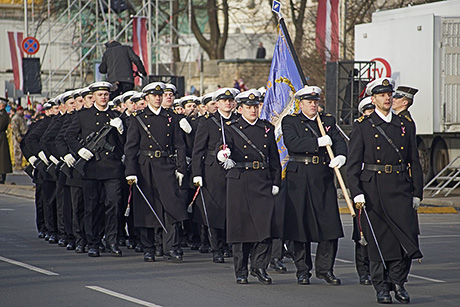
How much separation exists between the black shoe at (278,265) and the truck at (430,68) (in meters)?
11.2

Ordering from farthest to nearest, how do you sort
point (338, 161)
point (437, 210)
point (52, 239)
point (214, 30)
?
point (214, 30)
point (437, 210)
point (52, 239)
point (338, 161)

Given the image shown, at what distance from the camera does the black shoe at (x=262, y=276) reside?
34.6 feet

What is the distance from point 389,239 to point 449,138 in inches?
559

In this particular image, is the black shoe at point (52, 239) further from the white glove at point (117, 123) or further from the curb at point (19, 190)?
the curb at point (19, 190)

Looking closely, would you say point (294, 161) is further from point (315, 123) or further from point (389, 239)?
point (389, 239)

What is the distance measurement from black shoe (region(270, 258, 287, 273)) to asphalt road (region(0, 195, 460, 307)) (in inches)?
4.1

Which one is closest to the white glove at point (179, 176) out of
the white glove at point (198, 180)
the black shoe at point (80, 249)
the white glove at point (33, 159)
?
the white glove at point (198, 180)

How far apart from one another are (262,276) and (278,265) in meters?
1.06

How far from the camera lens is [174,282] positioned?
34.8 feet

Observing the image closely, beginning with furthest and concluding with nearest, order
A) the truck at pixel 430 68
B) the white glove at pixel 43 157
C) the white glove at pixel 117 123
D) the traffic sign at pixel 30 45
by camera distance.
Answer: the traffic sign at pixel 30 45 → the truck at pixel 430 68 → the white glove at pixel 43 157 → the white glove at pixel 117 123

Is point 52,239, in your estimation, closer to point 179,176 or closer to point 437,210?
point 179,176

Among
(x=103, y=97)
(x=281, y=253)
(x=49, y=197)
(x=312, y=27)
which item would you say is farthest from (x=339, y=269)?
(x=312, y=27)

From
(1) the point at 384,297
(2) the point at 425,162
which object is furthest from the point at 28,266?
(2) the point at 425,162

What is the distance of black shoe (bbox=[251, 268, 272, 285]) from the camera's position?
10.5 meters
